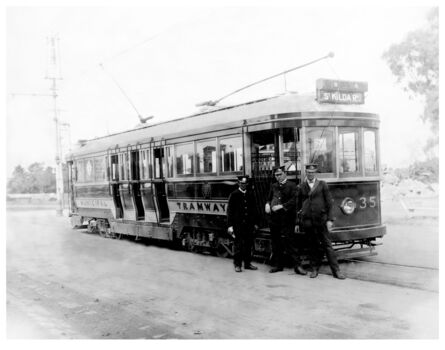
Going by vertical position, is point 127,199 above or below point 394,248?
above

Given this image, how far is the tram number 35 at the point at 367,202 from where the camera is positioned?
9.18 metres

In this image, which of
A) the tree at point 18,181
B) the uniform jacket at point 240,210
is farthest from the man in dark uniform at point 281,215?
the tree at point 18,181

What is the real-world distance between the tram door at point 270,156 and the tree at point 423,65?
2.08 metres

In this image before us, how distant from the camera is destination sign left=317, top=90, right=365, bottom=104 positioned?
9.02m

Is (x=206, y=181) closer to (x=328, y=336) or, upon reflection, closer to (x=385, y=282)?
(x=385, y=282)

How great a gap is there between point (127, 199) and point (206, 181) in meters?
4.05

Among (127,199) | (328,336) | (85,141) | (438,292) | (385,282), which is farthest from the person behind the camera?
(85,141)

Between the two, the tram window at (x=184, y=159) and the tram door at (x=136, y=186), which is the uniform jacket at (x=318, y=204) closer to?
the tram window at (x=184, y=159)

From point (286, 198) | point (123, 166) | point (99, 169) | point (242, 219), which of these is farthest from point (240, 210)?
point (99, 169)

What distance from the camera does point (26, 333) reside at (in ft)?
20.6

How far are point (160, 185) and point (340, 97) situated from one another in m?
5.14

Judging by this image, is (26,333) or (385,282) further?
Answer: (385,282)

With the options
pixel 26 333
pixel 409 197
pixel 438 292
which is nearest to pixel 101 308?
pixel 26 333

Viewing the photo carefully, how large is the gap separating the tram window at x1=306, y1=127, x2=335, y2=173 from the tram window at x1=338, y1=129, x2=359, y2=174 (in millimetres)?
206
